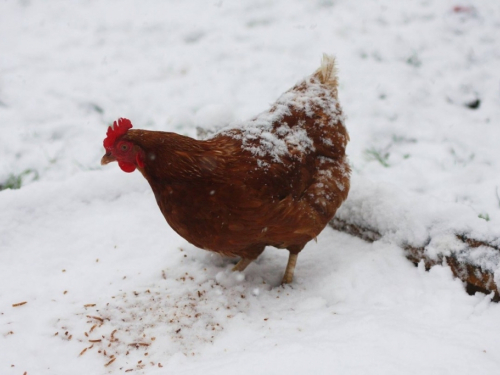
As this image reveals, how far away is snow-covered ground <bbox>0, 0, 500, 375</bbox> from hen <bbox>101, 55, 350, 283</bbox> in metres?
0.33

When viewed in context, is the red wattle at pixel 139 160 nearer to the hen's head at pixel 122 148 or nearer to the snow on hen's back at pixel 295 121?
the hen's head at pixel 122 148

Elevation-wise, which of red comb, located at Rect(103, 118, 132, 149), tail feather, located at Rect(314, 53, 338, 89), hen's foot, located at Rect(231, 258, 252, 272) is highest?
tail feather, located at Rect(314, 53, 338, 89)

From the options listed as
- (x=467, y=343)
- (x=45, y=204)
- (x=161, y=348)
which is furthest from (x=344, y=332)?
(x=45, y=204)

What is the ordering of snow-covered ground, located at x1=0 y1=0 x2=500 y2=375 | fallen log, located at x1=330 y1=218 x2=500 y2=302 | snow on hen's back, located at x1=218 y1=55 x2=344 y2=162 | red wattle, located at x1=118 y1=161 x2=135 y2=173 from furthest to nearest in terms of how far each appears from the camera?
snow on hen's back, located at x1=218 y1=55 x2=344 y2=162, red wattle, located at x1=118 y1=161 x2=135 y2=173, fallen log, located at x1=330 y1=218 x2=500 y2=302, snow-covered ground, located at x1=0 y1=0 x2=500 y2=375

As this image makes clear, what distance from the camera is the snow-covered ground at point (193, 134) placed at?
179cm

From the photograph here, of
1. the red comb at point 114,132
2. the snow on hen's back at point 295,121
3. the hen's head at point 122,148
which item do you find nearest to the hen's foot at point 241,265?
the snow on hen's back at point 295,121

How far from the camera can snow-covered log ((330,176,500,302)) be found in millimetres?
2006

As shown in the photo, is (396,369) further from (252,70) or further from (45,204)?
(252,70)

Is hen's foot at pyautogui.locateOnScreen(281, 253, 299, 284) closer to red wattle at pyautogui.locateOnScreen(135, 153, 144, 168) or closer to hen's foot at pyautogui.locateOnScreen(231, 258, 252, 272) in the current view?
hen's foot at pyautogui.locateOnScreen(231, 258, 252, 272)

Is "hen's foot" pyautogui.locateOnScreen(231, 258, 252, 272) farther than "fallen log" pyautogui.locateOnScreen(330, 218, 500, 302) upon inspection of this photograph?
Yes

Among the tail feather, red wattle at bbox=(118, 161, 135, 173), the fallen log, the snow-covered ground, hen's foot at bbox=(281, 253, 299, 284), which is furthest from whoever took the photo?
the tail feather

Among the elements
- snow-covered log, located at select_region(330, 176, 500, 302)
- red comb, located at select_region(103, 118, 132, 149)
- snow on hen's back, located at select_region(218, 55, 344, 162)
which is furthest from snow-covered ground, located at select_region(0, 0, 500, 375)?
red comb, located at select_region(103, 118, 132, 149)

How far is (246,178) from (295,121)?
539 millimetres

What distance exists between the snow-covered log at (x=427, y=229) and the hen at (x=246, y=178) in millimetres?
250
